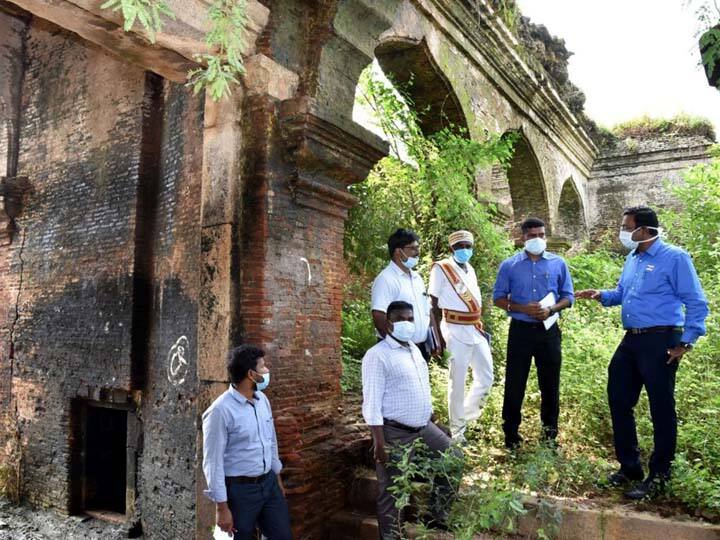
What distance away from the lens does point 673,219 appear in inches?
347

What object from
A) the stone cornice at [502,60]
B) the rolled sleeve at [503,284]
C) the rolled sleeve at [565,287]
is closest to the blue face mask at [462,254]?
the rolled sleeve at [503,284]

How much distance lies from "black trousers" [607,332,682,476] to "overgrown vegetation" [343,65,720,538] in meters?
0.20

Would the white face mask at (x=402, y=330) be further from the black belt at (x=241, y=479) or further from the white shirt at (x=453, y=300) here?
the black belt at (x=241, y=479)

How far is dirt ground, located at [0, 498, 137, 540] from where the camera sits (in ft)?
18.5

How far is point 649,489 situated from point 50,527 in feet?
19.5

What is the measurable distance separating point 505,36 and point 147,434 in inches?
357

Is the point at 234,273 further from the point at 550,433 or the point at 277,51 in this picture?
the point at 550,433

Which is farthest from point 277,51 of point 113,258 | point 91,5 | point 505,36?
point 505,36

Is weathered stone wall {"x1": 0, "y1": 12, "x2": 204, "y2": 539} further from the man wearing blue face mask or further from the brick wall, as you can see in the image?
the man wearing blue face mask

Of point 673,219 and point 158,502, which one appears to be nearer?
point 158,502

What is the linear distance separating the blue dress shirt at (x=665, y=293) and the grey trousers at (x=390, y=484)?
61.5 inches

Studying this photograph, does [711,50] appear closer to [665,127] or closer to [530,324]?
[530,324]

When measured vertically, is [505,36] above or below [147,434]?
above

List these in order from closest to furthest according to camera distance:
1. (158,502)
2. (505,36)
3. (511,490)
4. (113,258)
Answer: (511,490)
(158,502)
(113,258)
(505,36)
